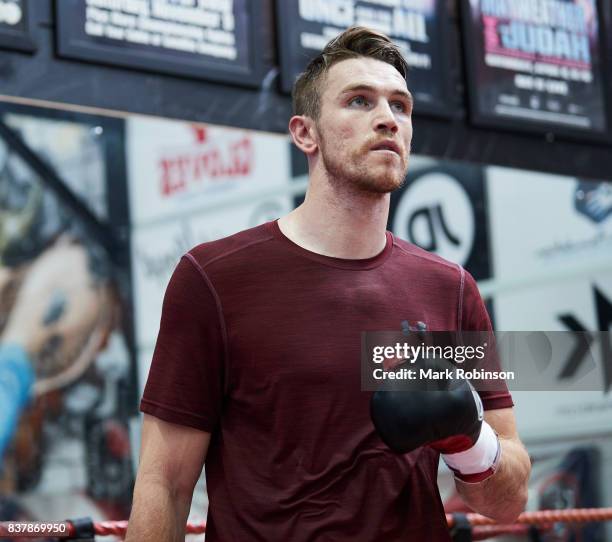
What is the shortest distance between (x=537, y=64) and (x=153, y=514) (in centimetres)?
231

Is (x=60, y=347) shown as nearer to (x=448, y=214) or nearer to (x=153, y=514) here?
(x=448, y=214)

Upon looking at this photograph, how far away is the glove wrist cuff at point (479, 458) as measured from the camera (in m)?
1.71

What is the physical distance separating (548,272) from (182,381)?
16.5ft

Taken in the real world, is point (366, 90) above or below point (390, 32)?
below

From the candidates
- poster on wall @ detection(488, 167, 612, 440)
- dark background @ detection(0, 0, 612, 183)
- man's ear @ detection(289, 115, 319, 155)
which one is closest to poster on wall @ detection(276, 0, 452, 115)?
dark background @ detection(0, 0, 612, 183)

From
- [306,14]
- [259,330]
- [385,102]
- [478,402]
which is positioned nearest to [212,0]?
[306,14]

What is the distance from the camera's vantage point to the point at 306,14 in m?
3.01

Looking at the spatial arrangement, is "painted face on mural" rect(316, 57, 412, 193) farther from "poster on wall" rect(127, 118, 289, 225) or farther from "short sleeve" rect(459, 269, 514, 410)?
"poster on wall" rect(127, 118, 289, 225)

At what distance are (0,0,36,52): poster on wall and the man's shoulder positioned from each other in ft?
2.96

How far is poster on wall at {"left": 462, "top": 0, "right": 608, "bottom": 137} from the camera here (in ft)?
11.0

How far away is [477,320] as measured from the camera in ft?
6.47

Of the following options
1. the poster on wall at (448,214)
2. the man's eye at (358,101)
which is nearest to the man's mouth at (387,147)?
the man's eye at (358,101)

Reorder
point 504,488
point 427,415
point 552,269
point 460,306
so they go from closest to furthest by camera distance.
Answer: point 427,415, point 504,488, point 460,306, point 552,269

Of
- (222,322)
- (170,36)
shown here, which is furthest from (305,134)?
(170,36)
